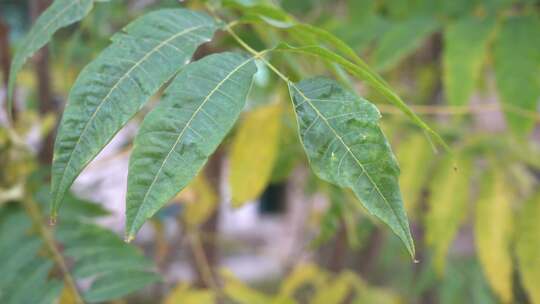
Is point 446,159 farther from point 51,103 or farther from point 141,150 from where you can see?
point 51,103

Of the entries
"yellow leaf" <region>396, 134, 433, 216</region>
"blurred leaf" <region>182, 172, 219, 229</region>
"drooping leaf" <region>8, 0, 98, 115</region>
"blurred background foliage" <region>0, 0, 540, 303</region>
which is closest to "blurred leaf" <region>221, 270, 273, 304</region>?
"blurred background foliage" <region>0, 0, 540, 303</region>

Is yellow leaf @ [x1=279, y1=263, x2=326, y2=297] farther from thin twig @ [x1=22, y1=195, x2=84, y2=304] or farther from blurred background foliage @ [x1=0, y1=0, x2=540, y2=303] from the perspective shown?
thin twig @ [x1=22, y1=195, x2=84, y2=304]

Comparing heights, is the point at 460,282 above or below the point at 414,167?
below

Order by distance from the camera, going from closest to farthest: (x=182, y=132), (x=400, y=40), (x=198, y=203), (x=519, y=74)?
1. (x=182, y=132)
2. (x=519, y=74)
3. (x=400, y=40)
4. (x=198, y=203)

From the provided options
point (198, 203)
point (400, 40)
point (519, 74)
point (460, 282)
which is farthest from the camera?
point (460, 282)

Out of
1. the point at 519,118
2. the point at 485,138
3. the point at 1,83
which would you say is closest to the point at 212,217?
the point at 1,83

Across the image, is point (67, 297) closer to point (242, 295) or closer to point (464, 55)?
point (242, 295)

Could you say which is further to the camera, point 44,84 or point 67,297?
point 44,84

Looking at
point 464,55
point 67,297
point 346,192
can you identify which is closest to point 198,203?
point 346,192
